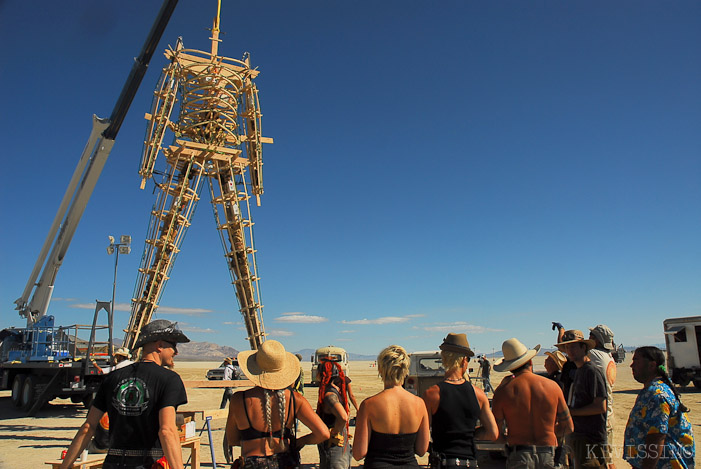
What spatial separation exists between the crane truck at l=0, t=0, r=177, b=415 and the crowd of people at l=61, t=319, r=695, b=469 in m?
11.6

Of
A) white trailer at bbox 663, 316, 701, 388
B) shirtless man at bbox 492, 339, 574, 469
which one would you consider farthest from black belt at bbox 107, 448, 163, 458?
white trailer at bbox 663, 316, 701, 388

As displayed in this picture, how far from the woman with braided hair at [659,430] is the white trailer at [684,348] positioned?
19379 mm

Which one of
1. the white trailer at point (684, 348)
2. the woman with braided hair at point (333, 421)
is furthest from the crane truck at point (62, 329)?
the white trailer at point (684, 348)

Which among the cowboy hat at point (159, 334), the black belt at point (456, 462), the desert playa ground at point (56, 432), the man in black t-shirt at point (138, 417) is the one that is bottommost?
A: the desert playa ground at point (56, 432)

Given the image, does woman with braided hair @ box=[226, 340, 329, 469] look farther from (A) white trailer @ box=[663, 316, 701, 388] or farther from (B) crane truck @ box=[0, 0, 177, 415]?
(A) white trailer @ box=[663, 316, 701, 388]

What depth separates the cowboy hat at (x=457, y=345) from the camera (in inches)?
174

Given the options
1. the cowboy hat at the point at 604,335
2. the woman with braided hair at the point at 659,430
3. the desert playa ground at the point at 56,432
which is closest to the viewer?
the woman with braided hair at the point at 659,430

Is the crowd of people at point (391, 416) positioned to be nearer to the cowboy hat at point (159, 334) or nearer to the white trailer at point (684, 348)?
the cowboy hat at point (159, 334)

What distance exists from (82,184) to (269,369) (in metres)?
15.0

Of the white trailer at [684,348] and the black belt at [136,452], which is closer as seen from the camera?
the black belt at [136,452]

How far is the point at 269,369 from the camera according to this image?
3871 millimetres

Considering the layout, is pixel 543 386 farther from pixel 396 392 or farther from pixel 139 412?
pixel 139 412

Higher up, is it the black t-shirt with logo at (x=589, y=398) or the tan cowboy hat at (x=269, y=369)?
the tan cowboy hat at (x=269, y=369)

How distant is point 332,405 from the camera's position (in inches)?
204
